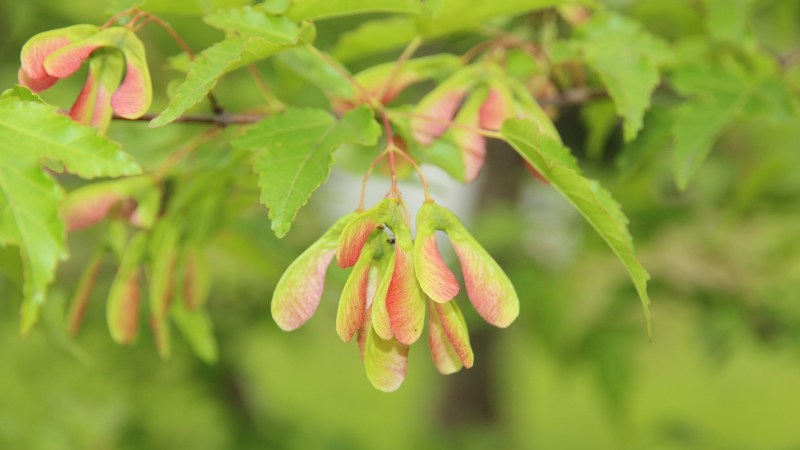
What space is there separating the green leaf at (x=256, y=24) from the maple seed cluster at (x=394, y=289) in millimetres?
188

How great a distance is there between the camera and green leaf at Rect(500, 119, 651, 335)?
0.63 meters

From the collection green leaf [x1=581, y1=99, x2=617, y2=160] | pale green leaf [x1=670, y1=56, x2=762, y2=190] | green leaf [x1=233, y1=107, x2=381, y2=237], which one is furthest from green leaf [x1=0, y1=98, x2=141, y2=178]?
green leaf [x1=581, y1=99, x2=617, y2=160]

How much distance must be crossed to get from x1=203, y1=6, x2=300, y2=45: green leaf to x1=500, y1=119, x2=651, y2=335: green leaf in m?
0.21

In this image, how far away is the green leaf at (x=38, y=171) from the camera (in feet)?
1.82

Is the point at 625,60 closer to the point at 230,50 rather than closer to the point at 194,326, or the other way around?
the point at 230,50

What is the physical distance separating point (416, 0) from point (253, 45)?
184 mm

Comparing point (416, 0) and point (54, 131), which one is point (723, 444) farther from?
point (54, 131)

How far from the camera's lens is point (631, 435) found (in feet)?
10.8

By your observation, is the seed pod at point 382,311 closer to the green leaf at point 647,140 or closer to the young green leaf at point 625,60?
the young green leaf at point 625,60

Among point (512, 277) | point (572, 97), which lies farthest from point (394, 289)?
point (512, 277)

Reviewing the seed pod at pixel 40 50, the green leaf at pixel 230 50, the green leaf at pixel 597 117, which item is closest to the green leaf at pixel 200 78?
the green leaf at pixel 230 50

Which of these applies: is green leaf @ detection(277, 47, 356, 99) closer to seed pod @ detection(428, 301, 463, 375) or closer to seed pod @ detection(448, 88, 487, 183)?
seed pod @ detection(448, 88, 487, 183)

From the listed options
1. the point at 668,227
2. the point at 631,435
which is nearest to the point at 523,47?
the point at 668,227

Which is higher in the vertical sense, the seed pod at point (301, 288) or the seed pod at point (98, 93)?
the seed pod at point (98, 93)
